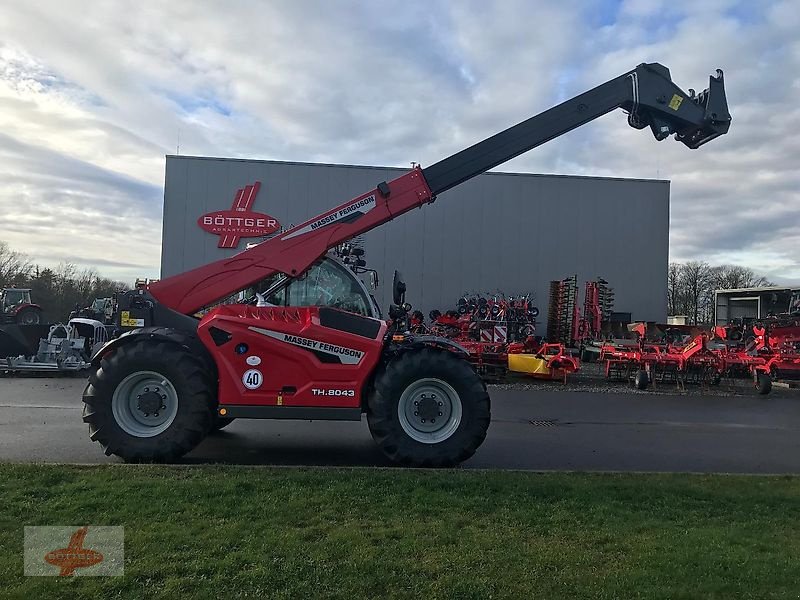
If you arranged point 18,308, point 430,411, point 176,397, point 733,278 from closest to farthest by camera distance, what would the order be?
point 176,397 → point 430,411 → point 18,308 → point 733,278

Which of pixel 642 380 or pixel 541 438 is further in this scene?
pixel 642 380

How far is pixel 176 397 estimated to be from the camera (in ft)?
23.5

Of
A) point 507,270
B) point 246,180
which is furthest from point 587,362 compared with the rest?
point 246,180

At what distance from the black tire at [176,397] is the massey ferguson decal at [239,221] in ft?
72.6

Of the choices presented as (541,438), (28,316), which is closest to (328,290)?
(541,438)

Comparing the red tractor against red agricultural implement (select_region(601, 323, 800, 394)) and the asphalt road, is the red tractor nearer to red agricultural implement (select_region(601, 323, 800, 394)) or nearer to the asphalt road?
the asphalt road

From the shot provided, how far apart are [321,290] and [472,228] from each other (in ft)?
73.5

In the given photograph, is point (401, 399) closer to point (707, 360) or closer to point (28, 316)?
point (707, 360)

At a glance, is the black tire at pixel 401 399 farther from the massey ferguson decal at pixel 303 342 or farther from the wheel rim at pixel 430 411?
the massey ferguson decal at pixel 303 342

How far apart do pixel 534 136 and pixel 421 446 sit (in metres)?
4.48

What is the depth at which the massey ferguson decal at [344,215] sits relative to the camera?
7.90 m

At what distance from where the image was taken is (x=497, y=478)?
636cm

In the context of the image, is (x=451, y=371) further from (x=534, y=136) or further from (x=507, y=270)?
(x=507, y=270)

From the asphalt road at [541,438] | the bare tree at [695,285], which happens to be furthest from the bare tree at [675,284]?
the asphalt road at [541,438]
